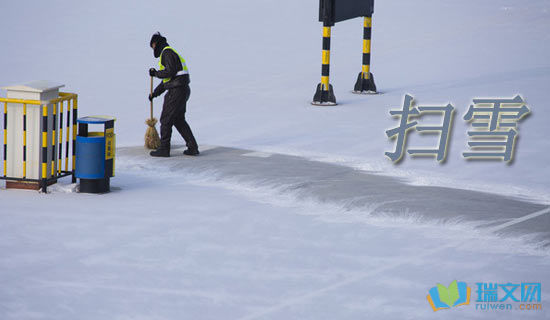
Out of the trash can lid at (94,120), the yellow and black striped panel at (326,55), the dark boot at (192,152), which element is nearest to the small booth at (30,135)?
the trash can lid at (94,120)

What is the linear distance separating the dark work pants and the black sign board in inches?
215

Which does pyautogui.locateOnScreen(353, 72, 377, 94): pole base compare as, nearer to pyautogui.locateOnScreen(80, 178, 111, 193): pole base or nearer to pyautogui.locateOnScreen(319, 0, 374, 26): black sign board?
pyautogui.locateOnScreen(319, 0, 374, 26): black sign board

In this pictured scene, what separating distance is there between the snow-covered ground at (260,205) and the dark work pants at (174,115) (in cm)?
49

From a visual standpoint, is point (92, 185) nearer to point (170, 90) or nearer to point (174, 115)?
point (174, 115)

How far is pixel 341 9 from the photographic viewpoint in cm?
1888

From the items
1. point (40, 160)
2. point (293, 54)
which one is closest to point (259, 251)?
point (40, 160)

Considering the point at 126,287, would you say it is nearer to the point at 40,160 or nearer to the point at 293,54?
the point at 40,160

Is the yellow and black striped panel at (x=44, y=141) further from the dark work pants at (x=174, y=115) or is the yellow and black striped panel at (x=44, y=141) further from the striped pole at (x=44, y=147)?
the dark work pants at (x=174, y=115)

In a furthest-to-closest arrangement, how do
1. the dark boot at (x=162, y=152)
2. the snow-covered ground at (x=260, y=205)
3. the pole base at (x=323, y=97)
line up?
the pole base at (x=323, y=97)
the dark boot at (x=162, y=152)
the snow-covered ground at (x=260, y=205)

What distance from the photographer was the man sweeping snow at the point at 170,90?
44.4 ft

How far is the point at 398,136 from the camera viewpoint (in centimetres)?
1517

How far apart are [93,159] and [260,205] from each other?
2.11 metres

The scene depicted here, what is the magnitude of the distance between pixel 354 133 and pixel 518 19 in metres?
18.9

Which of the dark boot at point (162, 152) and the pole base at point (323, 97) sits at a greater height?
the pole base at point (323, 97)
